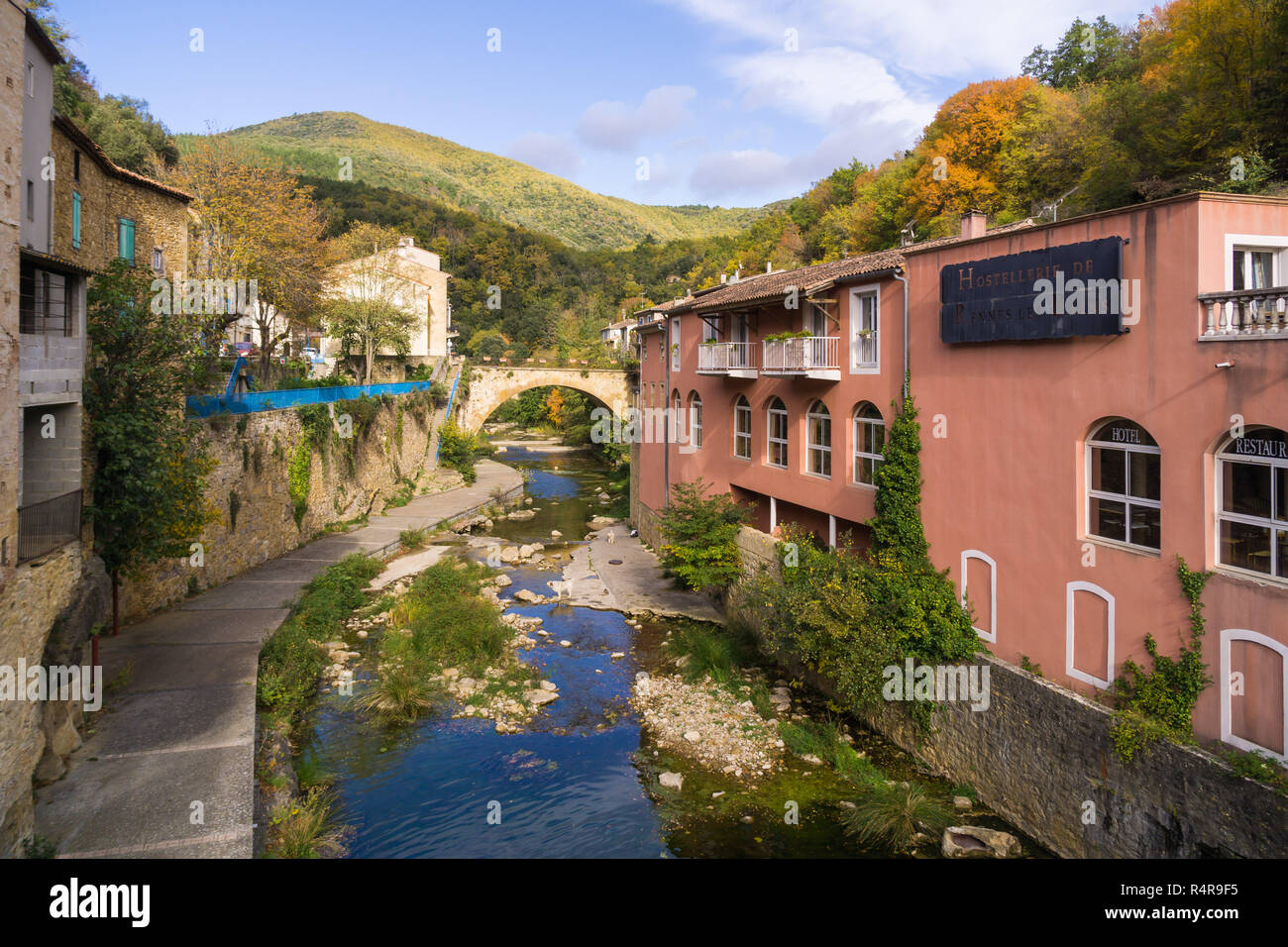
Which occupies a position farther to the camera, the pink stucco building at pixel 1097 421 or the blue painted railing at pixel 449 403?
the blue painted railing at pixel 449 403

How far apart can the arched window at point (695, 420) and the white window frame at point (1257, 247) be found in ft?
51.9

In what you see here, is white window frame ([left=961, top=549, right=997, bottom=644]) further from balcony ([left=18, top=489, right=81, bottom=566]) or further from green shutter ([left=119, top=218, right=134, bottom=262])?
green shutter ([left=119, top=218, right=134, bottom=262])

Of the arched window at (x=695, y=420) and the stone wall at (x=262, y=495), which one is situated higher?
the arched window at (x=695, y=420)

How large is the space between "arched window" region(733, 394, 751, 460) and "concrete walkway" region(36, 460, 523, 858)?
1233cm

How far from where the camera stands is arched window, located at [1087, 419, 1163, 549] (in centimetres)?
991

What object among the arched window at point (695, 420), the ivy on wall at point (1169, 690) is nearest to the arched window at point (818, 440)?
the arched window at point (695, 420)

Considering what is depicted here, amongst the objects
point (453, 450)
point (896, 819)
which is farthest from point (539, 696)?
point (453, 450)

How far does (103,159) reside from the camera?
20.2m

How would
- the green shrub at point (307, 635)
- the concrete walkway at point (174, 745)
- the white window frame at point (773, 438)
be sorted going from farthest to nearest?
the white window frame at point (773, 438) < the green shrub at point (307, 635) < the concrete walkway at point (174, 745)

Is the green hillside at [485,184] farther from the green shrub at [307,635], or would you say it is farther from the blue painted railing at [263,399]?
the green shrub at [307,635]

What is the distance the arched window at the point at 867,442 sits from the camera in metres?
15.7
